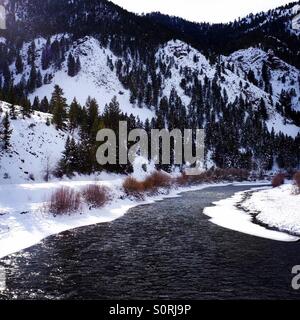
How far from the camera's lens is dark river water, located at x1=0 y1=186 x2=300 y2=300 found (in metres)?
16.5

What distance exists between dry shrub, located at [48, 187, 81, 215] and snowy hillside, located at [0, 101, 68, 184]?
17.2 meters

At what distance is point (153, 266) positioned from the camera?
20578mm

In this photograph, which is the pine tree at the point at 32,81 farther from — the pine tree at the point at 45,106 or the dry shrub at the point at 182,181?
the dry shrub at the point at 182,181

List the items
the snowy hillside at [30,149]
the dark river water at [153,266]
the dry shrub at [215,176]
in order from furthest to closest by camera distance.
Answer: the dry shrub at [215,176], the snowy hillside at [30,149], the dark river water at [153,266]

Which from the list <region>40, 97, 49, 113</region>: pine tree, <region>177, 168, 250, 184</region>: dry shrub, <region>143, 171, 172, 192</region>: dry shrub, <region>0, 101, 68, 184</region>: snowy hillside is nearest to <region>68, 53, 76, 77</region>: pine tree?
<region>40, 97, 49, 113</region>: pine tree

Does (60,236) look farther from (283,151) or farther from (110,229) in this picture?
(283,151)

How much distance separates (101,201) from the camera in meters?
42.3

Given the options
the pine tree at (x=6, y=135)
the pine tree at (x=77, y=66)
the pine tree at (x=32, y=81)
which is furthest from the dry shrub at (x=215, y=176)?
the pine tree at (x=77, y=66)

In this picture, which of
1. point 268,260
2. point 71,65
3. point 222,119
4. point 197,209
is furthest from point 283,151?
point 268,260

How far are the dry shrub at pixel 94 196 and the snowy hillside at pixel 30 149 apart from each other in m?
14.1

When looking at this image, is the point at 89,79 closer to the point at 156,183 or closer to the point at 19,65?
the point at 19,65

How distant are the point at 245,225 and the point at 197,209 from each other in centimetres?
1265

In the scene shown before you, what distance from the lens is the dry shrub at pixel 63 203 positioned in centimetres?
3397

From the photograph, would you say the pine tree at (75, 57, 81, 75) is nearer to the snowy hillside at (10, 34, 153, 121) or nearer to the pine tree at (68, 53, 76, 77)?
the pine tree at (68, 53, 76, 77)
